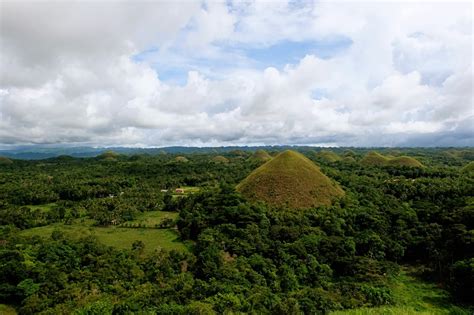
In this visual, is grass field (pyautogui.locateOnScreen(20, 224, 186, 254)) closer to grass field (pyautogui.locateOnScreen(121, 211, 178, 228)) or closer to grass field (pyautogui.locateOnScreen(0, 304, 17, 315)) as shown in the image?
grass field (pyautogui.locateOnScreen(121, 211, 178, 228))

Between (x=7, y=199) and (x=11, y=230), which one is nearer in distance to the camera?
(x=11, y=230)

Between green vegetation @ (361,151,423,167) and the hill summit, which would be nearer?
the hill summit

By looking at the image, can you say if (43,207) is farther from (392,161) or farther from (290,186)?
(392,161)

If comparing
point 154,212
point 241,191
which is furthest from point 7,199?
point 241,191

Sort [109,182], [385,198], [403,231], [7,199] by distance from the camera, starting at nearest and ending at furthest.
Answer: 1. [403,231]
2. [385,198]
3. [7,199]
4. [109,182]

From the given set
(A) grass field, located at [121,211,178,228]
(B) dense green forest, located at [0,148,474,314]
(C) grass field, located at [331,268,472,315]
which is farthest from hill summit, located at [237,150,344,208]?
(C) grass field, located at [331,268,472,315]

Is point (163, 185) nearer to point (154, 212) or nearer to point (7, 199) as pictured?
point (154, 212)

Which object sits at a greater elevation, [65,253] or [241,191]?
[241,191]
